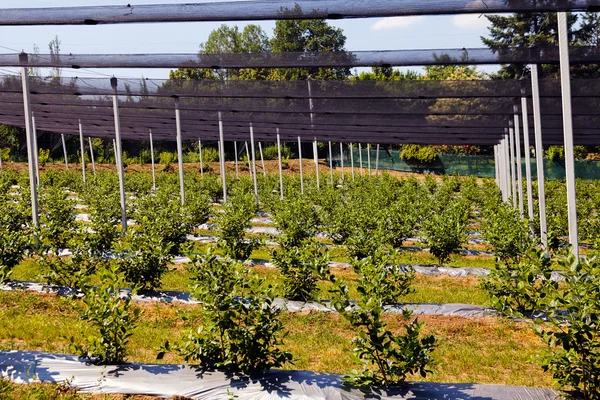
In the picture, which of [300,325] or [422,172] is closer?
[300,325]

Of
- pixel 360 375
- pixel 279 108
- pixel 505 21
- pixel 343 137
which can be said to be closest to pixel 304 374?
pixel 360 375

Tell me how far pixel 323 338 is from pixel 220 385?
7.88ft

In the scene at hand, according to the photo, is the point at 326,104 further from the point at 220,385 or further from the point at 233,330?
the point at 220,385

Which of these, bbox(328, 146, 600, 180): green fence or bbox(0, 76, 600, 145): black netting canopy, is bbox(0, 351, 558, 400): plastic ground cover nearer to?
bbox(0, 76, 600, 145): black netting canopy

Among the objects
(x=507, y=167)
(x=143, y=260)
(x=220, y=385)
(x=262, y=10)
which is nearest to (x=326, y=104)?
(x=507, y=167)

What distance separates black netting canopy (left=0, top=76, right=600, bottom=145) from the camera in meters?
12.3

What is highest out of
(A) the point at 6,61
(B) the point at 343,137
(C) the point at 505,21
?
(C) the point at 505,21

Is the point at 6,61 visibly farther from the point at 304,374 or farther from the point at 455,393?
the point at 455,393

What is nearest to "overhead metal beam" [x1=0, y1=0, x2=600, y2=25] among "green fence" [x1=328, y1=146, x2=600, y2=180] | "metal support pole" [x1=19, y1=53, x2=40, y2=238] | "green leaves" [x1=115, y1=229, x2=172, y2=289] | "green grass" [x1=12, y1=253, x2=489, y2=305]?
"metal support pole" [x1=19, y1=53, x2=40, y2=238]

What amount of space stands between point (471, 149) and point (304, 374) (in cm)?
4534

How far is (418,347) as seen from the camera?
4684 millimetres

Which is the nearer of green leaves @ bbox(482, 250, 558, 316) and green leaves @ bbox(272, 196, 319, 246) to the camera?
green leaves @ bbox(482, 250, 558, 316)

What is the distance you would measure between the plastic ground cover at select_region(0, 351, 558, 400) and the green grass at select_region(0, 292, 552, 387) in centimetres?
34

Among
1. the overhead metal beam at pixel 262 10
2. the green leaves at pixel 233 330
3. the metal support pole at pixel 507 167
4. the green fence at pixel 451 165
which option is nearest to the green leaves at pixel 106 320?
the green leaves at pixel 233 330
